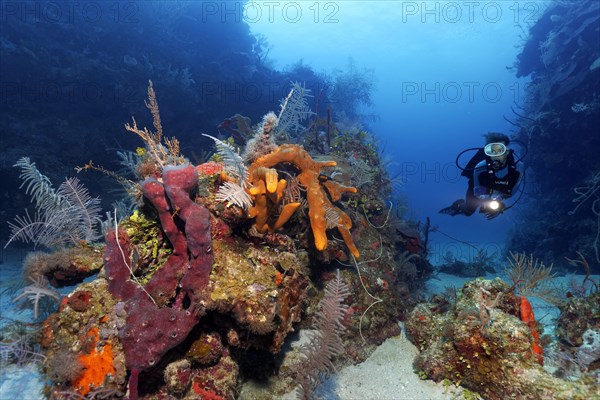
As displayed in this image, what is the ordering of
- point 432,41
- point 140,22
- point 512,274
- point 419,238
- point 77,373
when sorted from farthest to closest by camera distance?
point 432,41 → point 140,22 → point 419,238 → point 512,274 → point 77,373

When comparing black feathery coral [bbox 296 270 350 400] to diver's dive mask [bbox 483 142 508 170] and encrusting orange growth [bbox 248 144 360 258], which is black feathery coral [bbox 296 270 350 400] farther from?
diver's dive mask [bbox 483 142 508 170]

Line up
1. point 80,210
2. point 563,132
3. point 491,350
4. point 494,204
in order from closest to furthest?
point 491,350 < point 80,210 < point 494,204 < point 563,132

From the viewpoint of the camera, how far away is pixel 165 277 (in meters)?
3.00

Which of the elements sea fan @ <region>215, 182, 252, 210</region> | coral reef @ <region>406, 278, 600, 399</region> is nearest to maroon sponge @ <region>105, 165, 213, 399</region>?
sea fan @ <region>215, 182, 252, 210</region>

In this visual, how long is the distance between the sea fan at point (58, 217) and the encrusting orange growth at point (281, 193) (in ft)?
7.35

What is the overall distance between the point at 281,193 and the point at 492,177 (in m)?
4.26

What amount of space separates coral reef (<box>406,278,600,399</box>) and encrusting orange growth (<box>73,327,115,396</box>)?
370 cm

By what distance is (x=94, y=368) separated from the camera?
8.28 feet

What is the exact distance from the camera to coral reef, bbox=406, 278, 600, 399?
3055 millimetres

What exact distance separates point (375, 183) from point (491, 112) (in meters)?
154

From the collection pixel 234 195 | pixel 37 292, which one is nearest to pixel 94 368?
pixel 37 292

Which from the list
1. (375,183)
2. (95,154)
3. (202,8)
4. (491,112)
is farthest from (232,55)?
(491,112)

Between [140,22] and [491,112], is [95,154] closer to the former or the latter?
[140,22]

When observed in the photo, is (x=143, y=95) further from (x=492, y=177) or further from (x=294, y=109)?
(x=492, y=177)
